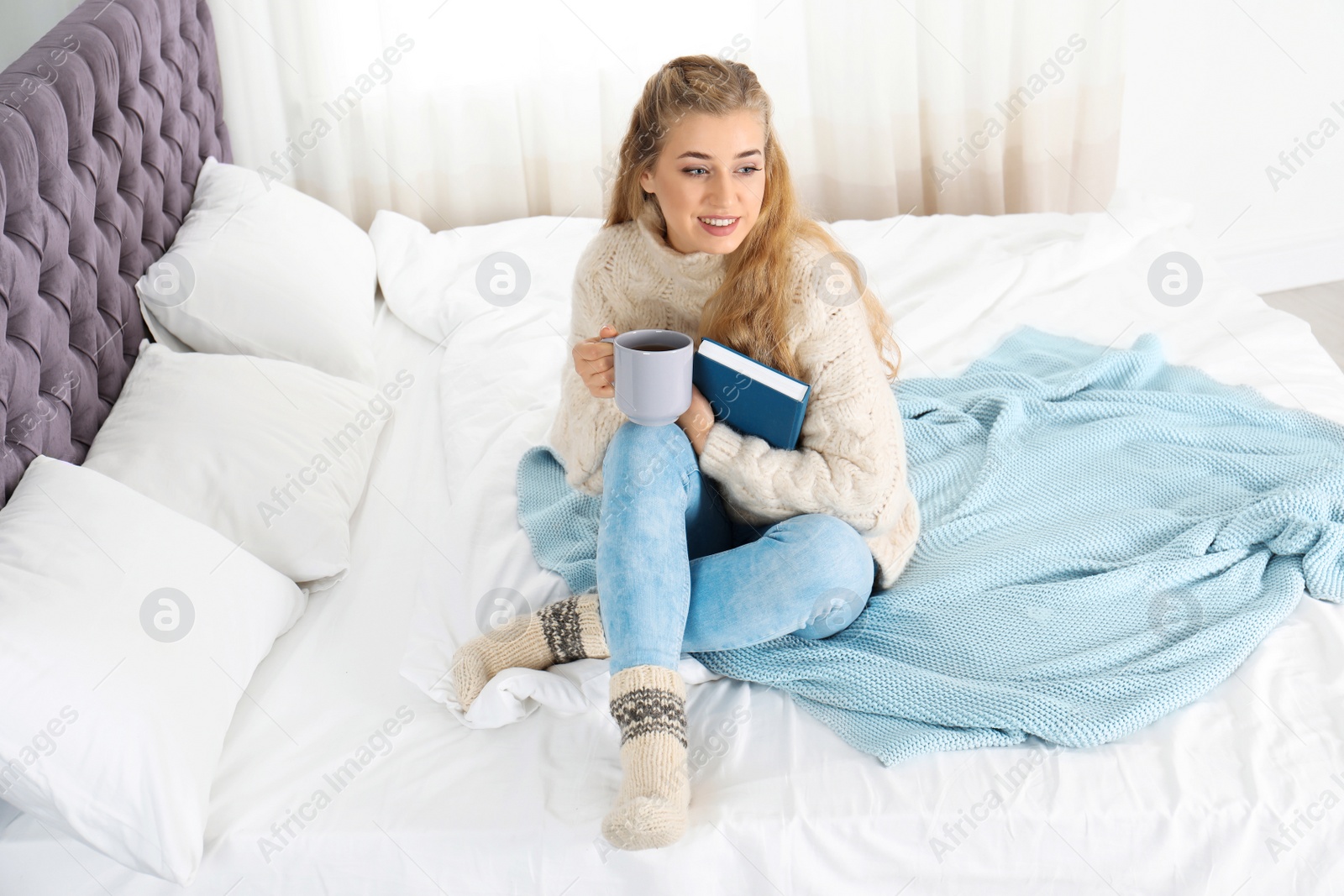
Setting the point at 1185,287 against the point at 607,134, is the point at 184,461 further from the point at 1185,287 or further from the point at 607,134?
the point at 1185,287

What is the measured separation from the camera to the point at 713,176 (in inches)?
46.7

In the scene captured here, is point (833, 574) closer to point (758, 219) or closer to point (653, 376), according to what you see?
point (653, 376)

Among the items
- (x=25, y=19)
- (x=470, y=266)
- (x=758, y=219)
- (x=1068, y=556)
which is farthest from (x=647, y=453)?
(x=25, y=19)

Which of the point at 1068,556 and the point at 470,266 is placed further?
the point at 470,266

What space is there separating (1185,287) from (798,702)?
1.29 m

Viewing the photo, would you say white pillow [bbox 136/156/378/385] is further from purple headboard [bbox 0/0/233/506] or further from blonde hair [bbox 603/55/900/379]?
blonde hair [bbox 603/55/900/379]

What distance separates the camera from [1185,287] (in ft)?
6.38

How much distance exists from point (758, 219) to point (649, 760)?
62 cm

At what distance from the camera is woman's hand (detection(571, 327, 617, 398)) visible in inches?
47.2

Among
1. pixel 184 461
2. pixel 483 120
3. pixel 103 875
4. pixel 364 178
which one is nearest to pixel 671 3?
pixel 483 120

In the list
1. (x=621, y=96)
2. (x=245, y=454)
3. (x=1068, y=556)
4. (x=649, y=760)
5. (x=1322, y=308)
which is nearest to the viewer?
(x=649, y=760)

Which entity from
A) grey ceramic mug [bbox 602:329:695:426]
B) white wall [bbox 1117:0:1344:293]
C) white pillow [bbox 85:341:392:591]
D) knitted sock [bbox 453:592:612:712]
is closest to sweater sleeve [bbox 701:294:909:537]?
grey ceramic mug [bbox 602:329:695:426]

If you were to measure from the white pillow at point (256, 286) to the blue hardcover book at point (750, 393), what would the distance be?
2.66 ft

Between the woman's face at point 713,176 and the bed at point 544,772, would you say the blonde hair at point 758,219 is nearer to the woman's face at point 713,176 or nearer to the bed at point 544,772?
the woman's face at point 713,176
